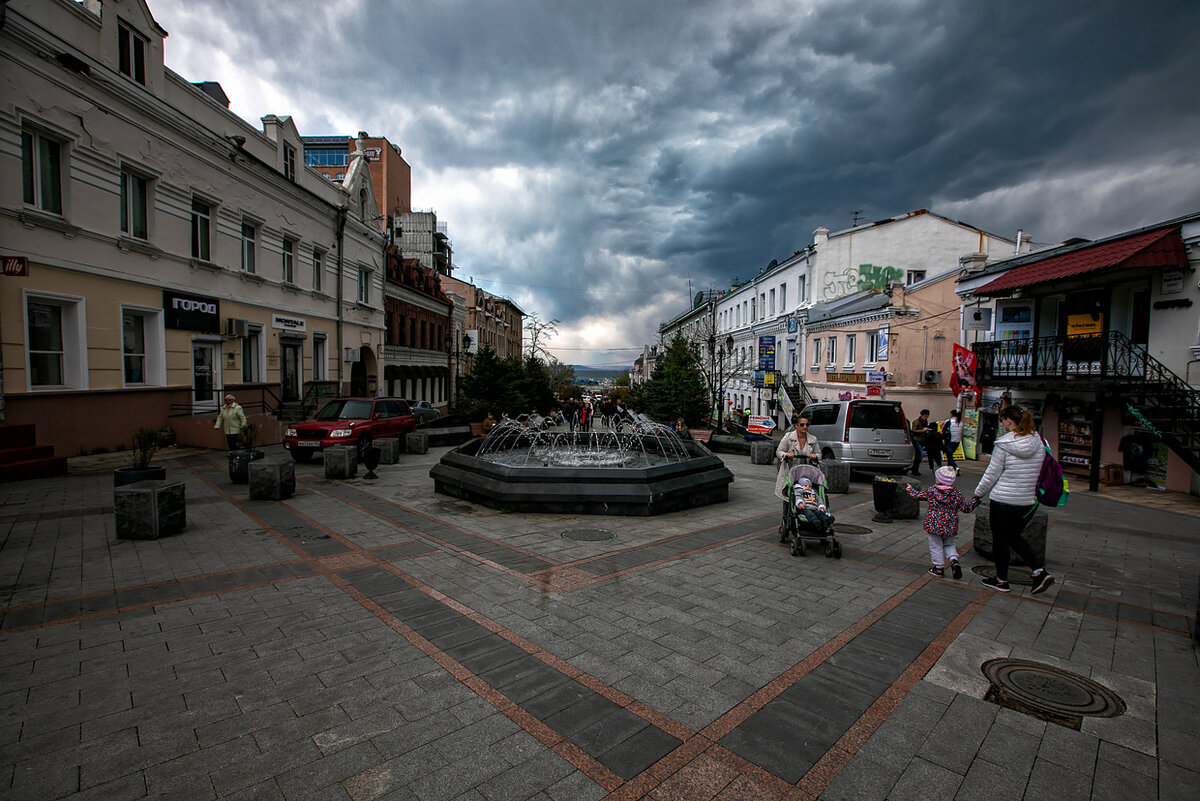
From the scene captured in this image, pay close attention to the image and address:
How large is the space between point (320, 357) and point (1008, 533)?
27.9 metres

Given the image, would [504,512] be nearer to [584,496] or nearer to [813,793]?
[584,496]

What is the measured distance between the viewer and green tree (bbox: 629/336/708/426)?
28.0 metres

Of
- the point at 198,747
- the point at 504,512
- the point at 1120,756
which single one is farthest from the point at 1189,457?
the point at 198,747

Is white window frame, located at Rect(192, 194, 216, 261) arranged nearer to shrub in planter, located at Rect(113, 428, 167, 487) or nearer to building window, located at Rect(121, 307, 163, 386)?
building window, located at Rect(121, 307, 163, 386)

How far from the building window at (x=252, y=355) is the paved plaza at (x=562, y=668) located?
1417cm

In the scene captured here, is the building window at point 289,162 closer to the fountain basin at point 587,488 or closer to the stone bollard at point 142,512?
the stone bollard at point 142,512

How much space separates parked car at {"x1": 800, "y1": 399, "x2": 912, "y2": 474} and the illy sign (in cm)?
1882

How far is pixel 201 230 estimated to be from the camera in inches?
747

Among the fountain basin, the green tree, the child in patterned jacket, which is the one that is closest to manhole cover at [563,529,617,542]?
the fountain basin

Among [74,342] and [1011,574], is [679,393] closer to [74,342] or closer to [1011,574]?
[1011,574]

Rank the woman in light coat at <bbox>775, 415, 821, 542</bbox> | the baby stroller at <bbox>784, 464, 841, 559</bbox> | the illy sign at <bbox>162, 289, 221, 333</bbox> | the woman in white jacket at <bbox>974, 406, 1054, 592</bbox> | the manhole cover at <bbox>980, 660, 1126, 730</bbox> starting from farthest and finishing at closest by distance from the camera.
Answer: the illy sign at <bbox>162, 289, 221, 333</bbox>
the woman in light coat at <bbox>775, 415, 821, 542</bbox>
the baby stroller at <bbox>784, 464, 841, 559</bbox>
the woman in white jacket at <bbox>974, 406, 1054, 592</bbox>
the manhole cover at <bbox>980, 660, 1126, 730</bbox>

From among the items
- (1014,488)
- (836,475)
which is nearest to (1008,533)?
(1014,488)

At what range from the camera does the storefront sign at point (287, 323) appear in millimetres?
22844

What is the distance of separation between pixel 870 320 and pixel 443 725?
27.2 meters
